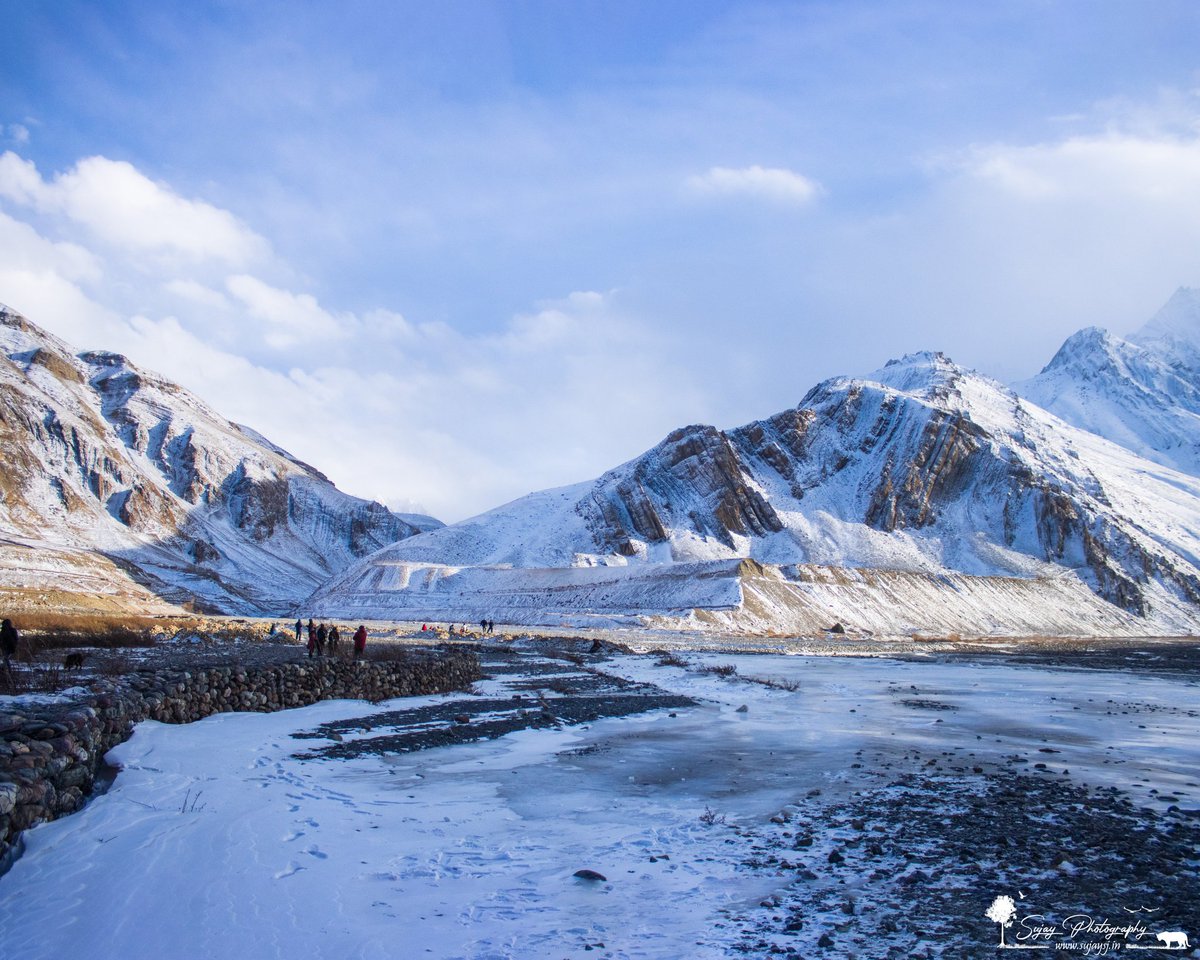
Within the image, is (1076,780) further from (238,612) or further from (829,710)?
(238,612)

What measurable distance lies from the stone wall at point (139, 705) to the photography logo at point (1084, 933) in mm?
9829

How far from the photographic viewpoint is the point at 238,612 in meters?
116

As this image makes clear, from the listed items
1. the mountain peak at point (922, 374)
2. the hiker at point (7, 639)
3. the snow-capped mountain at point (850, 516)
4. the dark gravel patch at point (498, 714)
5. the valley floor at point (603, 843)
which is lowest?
the dark gravel patch at point (498, 714)

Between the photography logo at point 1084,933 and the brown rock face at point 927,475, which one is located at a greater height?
the brown rock face at point 927,475

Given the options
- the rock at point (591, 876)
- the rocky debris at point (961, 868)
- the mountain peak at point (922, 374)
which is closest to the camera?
the rocky debris at point (961, 868)

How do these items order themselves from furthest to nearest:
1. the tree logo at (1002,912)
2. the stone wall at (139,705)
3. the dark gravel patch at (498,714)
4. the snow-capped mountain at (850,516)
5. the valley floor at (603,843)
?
the snow-capped mountain at (850,516) → the dark gravel patch at (498,714) → the stone wall at (139,705) → the tree logo at (1002,912) → the valley floor at (603,843)

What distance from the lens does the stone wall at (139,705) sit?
28.9ft

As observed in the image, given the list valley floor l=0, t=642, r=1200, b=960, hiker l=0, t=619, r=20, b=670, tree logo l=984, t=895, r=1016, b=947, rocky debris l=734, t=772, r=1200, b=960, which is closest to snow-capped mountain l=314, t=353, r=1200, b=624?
hiker l=0, t=619, r=20, b=670

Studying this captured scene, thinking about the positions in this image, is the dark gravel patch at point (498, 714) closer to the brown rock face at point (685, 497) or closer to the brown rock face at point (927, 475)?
the brown rock face at point (685, 497)

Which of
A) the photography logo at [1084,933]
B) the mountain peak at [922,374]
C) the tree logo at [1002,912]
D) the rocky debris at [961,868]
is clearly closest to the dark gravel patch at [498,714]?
the rocky debris at [961,868]

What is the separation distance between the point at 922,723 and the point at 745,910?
53.2 feet

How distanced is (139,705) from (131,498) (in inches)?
5847

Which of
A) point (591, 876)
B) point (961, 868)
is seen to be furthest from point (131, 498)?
point (961, 868)

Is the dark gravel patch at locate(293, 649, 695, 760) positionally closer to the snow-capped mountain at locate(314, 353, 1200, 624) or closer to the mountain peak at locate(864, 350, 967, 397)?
the snow-capped mountain at locate(314, 353, 1200, 624)
